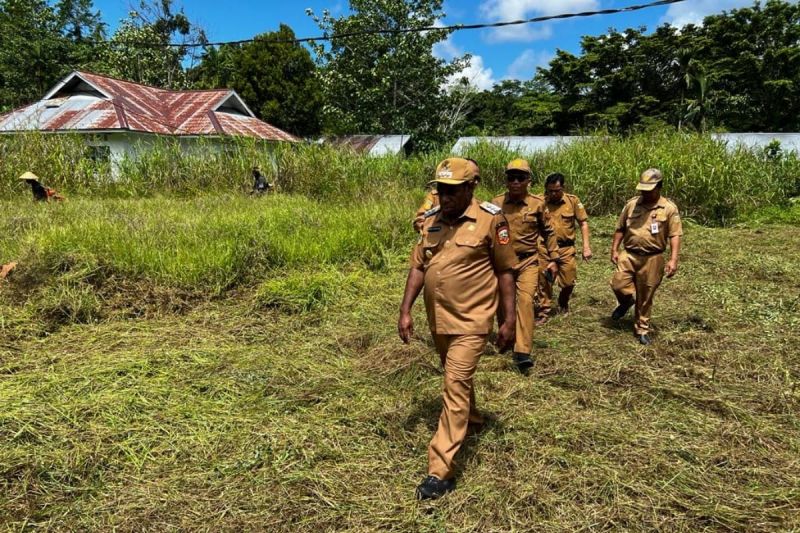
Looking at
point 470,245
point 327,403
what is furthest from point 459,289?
point 327,403

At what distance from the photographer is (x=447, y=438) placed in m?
2.41

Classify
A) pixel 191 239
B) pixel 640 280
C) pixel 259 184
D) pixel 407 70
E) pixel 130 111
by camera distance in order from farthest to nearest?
pixel 407 70 < pixel 130 111 < pixel 259 184 < pixel 191 239 < pixel 640 280

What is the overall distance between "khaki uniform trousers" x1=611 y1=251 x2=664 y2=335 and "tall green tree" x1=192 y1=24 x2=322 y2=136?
71.0 ft

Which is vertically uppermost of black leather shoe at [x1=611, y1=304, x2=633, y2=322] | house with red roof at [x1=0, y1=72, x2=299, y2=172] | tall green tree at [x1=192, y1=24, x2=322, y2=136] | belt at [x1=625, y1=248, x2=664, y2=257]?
tall green tree at [x1=192, y1=24, x2=322, y2=136]

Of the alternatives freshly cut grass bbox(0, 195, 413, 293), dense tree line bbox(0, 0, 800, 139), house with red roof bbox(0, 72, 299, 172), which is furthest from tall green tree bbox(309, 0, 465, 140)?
freshly cut grass bbox(0, 195, 413, 293)

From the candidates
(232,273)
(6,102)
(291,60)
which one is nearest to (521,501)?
(232,273)

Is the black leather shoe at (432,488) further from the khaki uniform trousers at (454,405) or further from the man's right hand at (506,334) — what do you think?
the man's right hand at (506,334)

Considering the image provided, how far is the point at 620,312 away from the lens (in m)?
4.88

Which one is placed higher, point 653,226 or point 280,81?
point 280,81

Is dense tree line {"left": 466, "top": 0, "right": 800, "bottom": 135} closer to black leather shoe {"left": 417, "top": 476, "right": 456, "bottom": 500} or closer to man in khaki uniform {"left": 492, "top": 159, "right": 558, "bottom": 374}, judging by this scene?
man in khaki uniform {"left": 492, "top": 159, "right": 558, "bottom": 374}

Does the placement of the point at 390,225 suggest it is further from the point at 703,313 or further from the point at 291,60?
the point at 291,60

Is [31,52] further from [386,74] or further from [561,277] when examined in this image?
[561,277]

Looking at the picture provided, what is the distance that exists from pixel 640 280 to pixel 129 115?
1630 cm

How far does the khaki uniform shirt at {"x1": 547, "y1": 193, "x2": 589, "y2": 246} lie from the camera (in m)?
4.98
